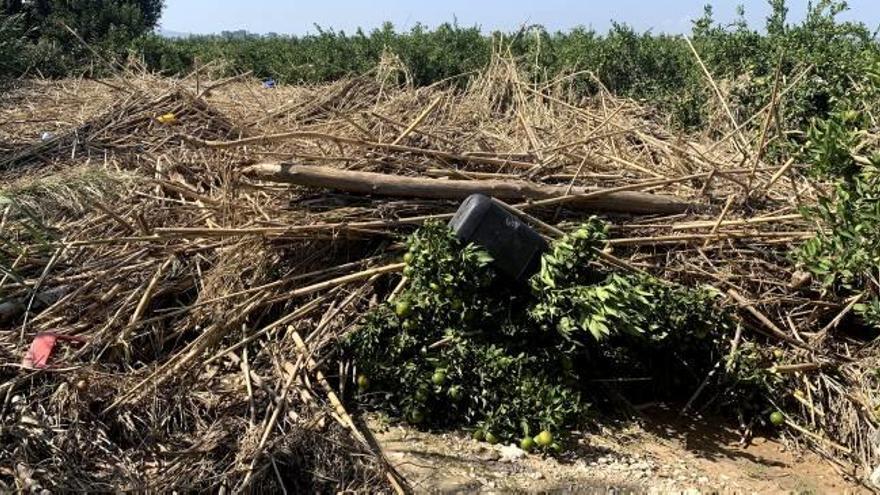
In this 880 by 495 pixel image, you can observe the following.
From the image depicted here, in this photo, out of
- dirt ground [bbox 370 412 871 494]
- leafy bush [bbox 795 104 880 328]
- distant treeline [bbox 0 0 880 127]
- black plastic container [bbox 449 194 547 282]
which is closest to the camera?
dirt ground [bbox 370 412 871 494]

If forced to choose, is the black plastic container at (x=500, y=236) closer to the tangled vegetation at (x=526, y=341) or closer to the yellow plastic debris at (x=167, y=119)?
the tangled vegetation at (x=526, y=341)

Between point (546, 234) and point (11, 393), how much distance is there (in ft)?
8.51

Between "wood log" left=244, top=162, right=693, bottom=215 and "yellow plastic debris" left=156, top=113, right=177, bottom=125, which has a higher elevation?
"yellow plastic debris" left=156, top=113, right=177, bottom=125

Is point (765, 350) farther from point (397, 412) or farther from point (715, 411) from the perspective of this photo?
point (397, 412)

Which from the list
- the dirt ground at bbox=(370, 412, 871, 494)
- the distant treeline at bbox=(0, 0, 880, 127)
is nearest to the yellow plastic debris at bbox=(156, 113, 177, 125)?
the distant treeline at bbox=(0, 0, 880, 127)

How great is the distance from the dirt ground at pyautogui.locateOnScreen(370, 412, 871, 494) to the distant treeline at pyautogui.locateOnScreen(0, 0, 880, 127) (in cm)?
183

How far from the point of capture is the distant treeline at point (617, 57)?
5996 mm

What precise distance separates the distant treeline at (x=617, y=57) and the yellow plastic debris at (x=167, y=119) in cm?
179

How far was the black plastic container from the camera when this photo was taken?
12.2 feet

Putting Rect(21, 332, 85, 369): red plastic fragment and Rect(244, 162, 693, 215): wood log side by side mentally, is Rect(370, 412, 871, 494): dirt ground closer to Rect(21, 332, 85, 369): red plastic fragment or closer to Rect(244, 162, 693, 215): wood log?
Rect(244, 162, 693, 215): wood log

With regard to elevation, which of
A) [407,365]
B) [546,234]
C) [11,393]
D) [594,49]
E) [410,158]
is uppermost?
[594,49]

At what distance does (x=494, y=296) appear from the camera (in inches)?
150

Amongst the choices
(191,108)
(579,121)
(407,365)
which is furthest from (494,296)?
(191,108)

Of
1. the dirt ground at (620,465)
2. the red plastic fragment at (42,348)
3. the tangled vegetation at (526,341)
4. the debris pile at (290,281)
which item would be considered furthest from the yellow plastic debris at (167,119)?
the dirt ground at (620,465)
